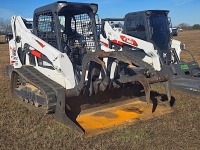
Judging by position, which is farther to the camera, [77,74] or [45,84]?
[77,74]

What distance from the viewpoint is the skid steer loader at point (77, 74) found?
5.47 metres

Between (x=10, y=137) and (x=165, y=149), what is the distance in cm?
253

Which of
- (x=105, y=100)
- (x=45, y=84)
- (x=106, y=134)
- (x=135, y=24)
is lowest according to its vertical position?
(x=106, y=134)

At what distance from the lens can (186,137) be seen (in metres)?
5.09

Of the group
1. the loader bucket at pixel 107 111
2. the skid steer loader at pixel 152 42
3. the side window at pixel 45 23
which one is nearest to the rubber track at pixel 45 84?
the loader bucket at pixel 107 111

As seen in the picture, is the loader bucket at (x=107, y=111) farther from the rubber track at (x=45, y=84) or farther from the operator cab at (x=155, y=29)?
the operator cab at (x=155, y=29)

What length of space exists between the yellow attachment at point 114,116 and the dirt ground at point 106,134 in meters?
0.14

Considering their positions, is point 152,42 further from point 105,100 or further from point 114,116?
point 114,116

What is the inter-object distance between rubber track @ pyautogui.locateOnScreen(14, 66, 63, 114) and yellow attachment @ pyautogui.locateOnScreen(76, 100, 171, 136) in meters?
0.68

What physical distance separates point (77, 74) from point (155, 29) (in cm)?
473

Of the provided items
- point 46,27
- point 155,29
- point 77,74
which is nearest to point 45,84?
point 77,74

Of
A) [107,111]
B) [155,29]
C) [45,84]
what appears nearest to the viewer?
[45,84]

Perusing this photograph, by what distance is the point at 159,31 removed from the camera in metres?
10.1

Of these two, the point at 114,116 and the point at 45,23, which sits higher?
the point at 45,23
